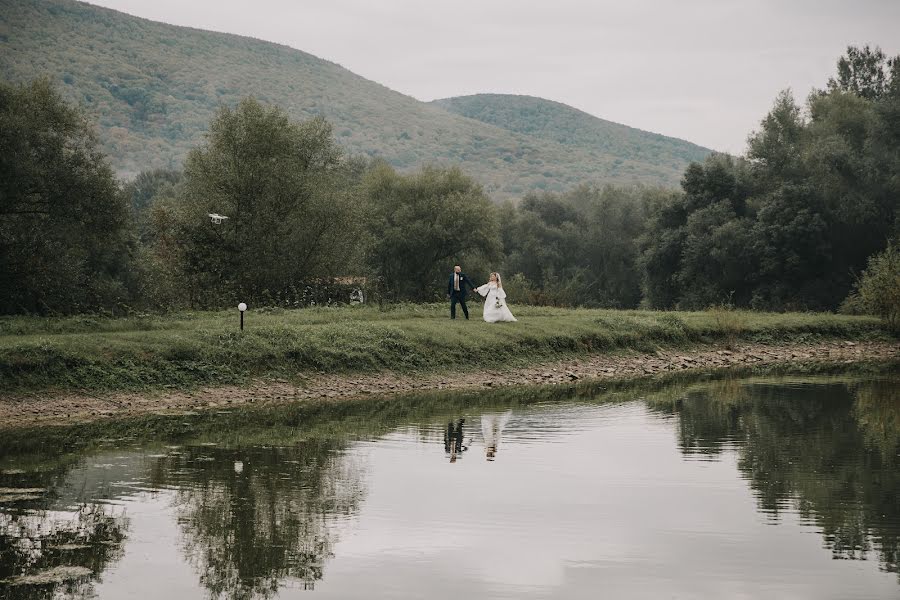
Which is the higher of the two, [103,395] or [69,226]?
[69,226]

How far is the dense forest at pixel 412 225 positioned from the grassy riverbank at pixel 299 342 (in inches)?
231

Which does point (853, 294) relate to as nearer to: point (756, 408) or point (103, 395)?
point (756, 408)

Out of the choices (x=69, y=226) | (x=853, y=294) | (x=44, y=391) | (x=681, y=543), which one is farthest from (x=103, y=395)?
(x=853, y=294)

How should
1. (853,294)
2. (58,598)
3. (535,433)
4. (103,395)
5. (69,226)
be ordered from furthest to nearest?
(853,294), (69,226), (103,395), (535,433), (58,598)

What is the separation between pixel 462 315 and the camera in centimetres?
4184

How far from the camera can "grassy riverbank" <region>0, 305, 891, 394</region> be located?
25.4 meters

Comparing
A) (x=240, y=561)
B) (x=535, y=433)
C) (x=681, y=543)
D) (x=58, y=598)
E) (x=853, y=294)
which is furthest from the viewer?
(x=853, y=294)

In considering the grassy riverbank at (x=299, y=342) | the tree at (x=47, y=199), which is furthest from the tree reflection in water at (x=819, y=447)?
the tree at (x=47, y=199)

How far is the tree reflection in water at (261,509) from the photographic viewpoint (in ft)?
39.9

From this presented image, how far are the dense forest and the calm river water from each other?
15534 mm

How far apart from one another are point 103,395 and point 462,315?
19.0 m

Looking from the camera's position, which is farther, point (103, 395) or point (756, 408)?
point (756, 408)

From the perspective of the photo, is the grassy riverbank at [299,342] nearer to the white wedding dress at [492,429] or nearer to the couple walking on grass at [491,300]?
the couple walking on grass at [491,300]

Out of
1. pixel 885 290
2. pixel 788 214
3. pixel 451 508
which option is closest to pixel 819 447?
pixel 451 508
